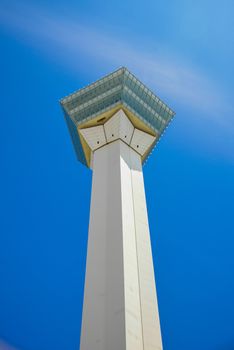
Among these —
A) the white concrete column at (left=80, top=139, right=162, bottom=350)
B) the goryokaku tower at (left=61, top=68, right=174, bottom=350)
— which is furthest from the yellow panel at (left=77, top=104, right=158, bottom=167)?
the white concrete column at (left=80, top=139, right=162, bottom=350)

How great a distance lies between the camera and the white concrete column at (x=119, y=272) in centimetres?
810

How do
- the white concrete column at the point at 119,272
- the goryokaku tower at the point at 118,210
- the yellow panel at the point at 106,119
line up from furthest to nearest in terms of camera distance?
1. the yellow panel at the point at 106,119
2. the goryokaku tower at the point at 118,210
3. the white concrete column at the point at 119,272

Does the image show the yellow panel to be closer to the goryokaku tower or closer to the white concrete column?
the goryokaku tower

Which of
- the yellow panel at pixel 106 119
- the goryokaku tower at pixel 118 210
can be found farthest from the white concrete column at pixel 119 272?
the yellow panel at pixel 106 119

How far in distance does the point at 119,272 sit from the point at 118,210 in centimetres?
281

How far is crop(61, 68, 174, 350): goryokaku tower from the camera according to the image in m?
8.36

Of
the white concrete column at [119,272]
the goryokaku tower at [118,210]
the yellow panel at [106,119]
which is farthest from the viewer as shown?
the yellow panel at [106,119]

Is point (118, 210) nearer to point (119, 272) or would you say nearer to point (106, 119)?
point (119, 272)

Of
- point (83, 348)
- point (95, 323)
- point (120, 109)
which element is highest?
point (120, 109)

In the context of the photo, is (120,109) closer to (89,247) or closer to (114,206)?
(114,206)

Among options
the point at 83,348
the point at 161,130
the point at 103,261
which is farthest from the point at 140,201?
the point at 161,130

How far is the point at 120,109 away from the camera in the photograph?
1897cm

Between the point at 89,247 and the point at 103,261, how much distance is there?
1.09 meters

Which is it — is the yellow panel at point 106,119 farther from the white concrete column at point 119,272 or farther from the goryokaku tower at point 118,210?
the white concrete column at point 119,272
